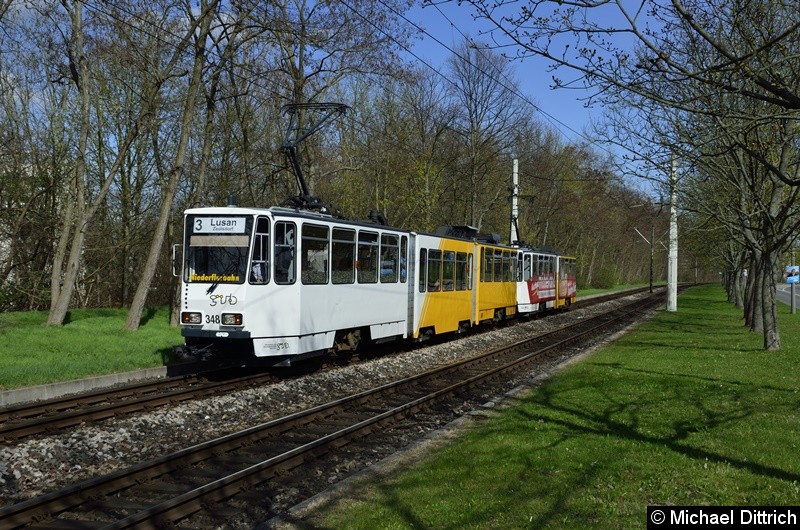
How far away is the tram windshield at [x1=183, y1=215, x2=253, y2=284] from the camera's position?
1217 cm

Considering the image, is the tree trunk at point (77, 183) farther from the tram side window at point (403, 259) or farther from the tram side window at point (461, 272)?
the tram side window at point (461, 272)

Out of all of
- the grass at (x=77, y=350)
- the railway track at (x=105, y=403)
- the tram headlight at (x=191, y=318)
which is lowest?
the railway track at (x=105, y=403)

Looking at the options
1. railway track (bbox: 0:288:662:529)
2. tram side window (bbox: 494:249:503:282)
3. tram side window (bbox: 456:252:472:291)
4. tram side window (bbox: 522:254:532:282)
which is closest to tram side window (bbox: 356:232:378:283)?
railway track (bbox: 0:288:662:529)

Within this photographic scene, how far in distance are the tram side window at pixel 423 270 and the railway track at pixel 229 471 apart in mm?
4858

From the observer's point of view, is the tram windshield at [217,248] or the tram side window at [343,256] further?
the tram side window at [343,256]

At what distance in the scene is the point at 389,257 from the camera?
15.8 meters

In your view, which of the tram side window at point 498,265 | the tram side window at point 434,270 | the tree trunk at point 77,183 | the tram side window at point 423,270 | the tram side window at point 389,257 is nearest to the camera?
the tram side window at point 389,257

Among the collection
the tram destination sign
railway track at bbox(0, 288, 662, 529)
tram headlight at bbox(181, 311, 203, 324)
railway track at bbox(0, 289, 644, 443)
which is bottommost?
railway track at bbox(0, 288, 662, 529)

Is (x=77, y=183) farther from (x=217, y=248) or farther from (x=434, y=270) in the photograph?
(x=434, y=270)

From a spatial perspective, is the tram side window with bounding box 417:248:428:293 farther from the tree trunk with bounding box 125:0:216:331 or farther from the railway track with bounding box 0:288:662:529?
the tree trunk with bounding box 125:0:216:331

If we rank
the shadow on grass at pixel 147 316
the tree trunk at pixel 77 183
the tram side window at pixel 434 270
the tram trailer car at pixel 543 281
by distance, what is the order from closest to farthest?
the tram side window at pixel 434 270, the tree trunk at pixel 77 183, the shadow on grass at pixel 147 316, the tram trailer car at pixel 543 281

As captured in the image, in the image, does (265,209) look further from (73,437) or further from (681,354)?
(681,354)

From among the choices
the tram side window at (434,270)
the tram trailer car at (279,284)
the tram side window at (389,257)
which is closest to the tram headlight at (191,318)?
the tram trailer car at (279,284)

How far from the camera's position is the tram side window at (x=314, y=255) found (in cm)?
1263
